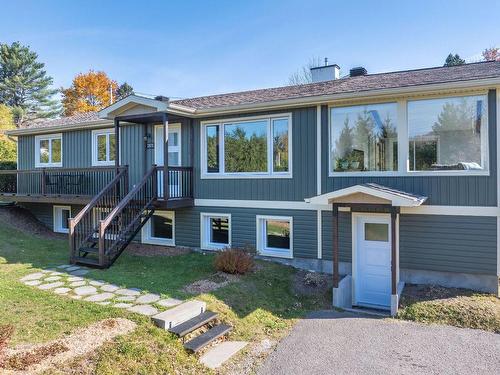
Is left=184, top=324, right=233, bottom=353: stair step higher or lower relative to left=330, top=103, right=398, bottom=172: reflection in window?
lower

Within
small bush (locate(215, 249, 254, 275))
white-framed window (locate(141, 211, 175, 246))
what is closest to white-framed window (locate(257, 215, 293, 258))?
small bush (locate(215, 249, 254, 275))

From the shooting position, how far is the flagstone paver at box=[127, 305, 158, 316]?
18.7 feet

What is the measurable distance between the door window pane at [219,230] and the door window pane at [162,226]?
1.51m

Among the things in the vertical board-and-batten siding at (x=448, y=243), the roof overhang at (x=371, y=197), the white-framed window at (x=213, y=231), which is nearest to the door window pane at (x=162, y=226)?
the white-framed window at (x=213, y=231)

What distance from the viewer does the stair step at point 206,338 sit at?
16.7ft

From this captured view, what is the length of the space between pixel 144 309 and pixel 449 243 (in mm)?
6438

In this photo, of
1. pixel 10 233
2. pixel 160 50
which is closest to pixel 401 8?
pixel 10 233

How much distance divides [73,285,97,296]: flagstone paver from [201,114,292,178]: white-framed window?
4.83m

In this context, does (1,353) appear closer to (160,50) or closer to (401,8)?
(401,8)

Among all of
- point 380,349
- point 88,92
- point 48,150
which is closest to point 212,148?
point 380,349

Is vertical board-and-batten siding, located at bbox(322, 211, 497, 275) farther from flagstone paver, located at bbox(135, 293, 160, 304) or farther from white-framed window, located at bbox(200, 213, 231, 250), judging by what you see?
flagstone paver, located at bbox(135, 293, 160, 304)

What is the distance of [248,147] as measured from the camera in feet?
34.1

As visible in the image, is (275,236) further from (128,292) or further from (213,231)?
(128,292)

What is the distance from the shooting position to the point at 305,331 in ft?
20.7
